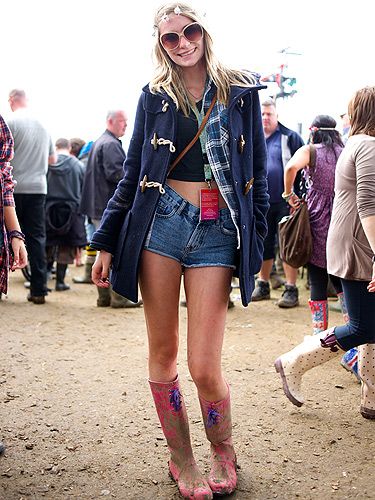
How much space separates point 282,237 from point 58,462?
2.76m

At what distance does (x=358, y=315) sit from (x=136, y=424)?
1312 mm

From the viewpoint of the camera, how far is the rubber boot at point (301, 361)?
A: 3.50m

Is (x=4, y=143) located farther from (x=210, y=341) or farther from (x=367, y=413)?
(x=367, y=413)

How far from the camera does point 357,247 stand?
11.0 ft

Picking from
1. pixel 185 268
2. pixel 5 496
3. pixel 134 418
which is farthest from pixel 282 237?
pixel 5 496

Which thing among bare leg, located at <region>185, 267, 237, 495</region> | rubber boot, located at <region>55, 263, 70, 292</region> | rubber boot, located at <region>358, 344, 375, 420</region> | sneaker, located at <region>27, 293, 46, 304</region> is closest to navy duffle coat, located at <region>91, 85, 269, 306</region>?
bare leg, located at <region>185, 267, 237, 495</region>

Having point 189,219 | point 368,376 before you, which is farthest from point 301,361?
point 189,219

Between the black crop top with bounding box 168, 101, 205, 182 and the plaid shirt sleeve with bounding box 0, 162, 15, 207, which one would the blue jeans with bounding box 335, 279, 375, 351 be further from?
the plaid shirt sleeve with bounding box 0, 162, 15, 207

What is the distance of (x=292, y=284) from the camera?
6.68m

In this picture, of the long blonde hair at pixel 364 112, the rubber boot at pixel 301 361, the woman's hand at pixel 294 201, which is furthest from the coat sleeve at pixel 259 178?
the woman's hand at pixel 294 201

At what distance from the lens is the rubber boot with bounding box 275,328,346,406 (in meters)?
3.50

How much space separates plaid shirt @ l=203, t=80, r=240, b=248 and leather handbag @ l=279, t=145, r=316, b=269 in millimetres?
2486

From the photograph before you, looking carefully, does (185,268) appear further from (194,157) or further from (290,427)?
(290,427)

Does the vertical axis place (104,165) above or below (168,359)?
above
